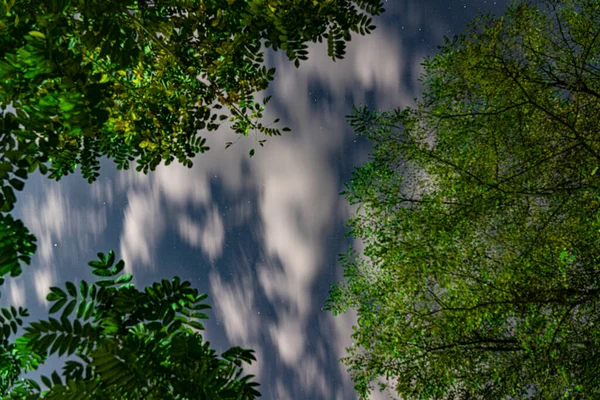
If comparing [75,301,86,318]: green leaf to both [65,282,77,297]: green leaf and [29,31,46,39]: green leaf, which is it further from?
[29,31,46,39]: green leaf

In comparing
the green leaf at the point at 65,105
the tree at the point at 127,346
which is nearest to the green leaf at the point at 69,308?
the tree at the point at 127,346

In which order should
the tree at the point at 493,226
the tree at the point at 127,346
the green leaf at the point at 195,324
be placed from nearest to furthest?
the tree at the point at 127,346
the green leaf at the point at 195,324
the tree at the point at 493,226

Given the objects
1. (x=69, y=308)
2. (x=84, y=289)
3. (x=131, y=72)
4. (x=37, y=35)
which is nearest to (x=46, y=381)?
(x=69, y=308)

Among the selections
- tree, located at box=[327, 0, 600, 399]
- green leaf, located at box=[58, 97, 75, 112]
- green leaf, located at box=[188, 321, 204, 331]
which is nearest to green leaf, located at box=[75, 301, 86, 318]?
green leaf, located at box=[188, 321, 204, 331]

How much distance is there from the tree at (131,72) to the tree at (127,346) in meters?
0.39

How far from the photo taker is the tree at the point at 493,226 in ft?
22.5

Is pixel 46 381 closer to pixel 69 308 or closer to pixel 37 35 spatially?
pixel 69 308

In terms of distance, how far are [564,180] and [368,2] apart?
18.9 feet

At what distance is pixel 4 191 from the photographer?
6.45 ft

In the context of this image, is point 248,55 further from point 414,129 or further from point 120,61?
Result: point 414,129

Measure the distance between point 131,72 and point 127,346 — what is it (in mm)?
3759

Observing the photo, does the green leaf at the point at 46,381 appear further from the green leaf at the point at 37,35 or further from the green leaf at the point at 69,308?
the green leaf at the point at 37,35

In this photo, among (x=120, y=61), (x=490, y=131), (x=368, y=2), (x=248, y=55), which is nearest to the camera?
(x=120, y=61)

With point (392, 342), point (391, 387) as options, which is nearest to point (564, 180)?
point (392, 342)
